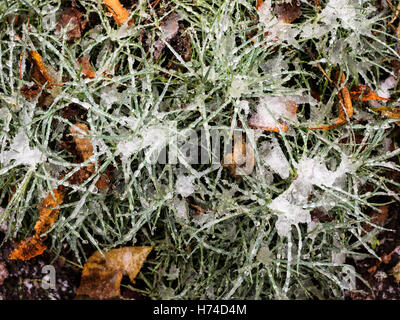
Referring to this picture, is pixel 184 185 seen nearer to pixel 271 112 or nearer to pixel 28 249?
pixel 271 112

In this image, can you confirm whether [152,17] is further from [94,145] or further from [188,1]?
[94,145]

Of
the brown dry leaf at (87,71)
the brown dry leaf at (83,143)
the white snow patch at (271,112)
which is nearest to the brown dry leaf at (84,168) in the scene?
the brown dry leaf at (83,143)

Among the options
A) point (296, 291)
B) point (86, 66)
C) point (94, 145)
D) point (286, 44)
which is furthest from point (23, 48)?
point (296, 291)

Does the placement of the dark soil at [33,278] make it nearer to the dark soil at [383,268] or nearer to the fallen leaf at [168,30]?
the fallen leaf at [168,30]

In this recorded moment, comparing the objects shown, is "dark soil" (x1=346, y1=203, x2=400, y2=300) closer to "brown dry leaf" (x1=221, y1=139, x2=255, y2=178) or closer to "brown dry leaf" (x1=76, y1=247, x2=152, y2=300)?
"brown dry leaf" (x1=221, y1=139, x2=255, y2=178)

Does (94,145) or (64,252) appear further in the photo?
(64,252)

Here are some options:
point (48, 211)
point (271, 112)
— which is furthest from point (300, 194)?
point (48, 211)

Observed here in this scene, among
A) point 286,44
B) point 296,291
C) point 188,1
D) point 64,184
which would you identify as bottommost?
point 296,291
